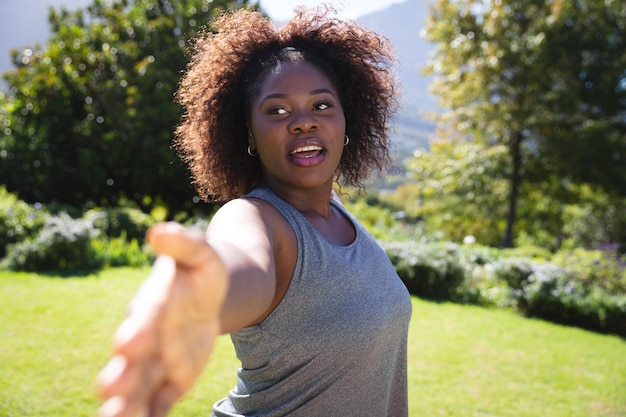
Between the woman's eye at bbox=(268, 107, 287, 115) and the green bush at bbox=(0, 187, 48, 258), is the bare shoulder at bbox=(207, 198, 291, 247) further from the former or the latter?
the green bush at bbox=(0, 187, 48, 258)

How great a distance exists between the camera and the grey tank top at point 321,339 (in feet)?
4.70

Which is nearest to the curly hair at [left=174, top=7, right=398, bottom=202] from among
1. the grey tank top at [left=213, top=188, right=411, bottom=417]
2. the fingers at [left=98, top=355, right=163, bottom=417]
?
the grey tank top at [left=213, top=188, right=411, bottom=417]

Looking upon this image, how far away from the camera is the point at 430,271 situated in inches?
305

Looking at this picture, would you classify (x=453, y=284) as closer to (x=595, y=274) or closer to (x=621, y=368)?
(x=595, y=274)

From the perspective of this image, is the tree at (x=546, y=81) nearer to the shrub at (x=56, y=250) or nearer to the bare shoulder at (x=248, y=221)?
the shrub at (x=56, y=250)

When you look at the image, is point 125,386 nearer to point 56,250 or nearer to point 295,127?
point 295,127

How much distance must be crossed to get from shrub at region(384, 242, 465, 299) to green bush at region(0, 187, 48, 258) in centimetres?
531

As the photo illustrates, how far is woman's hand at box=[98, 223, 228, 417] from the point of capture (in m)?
0.59

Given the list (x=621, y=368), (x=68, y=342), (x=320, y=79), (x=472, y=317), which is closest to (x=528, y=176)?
(x=472, y=317)

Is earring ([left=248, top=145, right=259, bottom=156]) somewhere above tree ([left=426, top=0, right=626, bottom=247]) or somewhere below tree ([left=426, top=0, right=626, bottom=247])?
below

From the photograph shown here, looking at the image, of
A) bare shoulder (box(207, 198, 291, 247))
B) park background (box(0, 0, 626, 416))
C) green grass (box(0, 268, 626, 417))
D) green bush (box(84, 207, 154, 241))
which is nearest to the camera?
bare shoulder (box(207, 198, 291, 247))

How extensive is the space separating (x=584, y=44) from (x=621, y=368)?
11883 mm

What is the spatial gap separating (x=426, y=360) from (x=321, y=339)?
13.4 ft

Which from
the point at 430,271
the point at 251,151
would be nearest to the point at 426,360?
the point at 430,271
